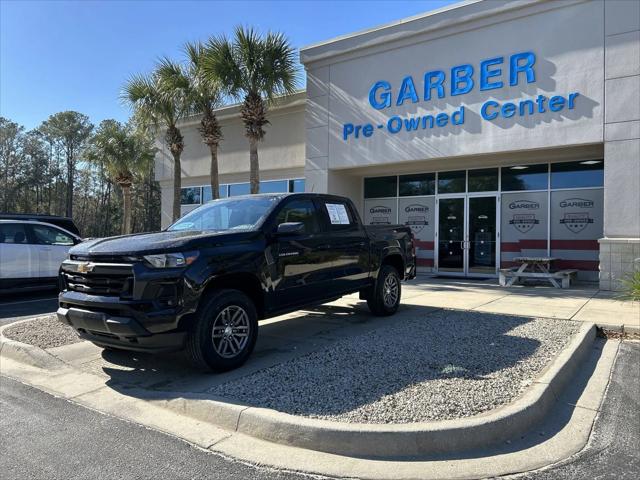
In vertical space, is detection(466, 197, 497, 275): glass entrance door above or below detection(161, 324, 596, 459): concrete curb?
above

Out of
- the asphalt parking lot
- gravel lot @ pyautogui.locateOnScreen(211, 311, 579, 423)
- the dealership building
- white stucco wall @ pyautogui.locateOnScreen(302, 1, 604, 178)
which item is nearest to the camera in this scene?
gravel lot @ pyautogui.locateOnScreen(211, 311, 579, 423)

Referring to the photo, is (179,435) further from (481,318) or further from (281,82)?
(281,82)

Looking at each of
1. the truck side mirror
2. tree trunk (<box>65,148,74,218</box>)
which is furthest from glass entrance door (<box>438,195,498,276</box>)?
tree trunk (<box>65,148,74,218</box>)

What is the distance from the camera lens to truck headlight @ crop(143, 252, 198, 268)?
16.0 ft

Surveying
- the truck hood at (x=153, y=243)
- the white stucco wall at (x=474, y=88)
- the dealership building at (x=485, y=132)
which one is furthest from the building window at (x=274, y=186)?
the truck hood at (x=153, y=243)

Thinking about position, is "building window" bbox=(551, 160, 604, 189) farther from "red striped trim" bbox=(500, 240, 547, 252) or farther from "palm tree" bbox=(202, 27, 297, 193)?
"palm tree" bbox=(202, 27, 297, 193)

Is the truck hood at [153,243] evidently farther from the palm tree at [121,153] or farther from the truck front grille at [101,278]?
the palm tree at [121,153]

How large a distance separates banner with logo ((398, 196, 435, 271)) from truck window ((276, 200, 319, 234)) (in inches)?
398

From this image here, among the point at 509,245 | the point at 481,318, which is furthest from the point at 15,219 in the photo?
the point at 509,245

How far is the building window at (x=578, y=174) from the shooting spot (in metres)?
13.5

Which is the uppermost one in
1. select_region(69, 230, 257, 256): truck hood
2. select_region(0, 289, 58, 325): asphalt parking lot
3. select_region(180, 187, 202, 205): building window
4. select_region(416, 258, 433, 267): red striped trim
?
select_region(180, 187, 202, 205): building window

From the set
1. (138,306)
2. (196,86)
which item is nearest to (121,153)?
(196,86)

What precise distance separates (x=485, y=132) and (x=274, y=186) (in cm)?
843

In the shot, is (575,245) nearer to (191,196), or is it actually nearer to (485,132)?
(485,132)
